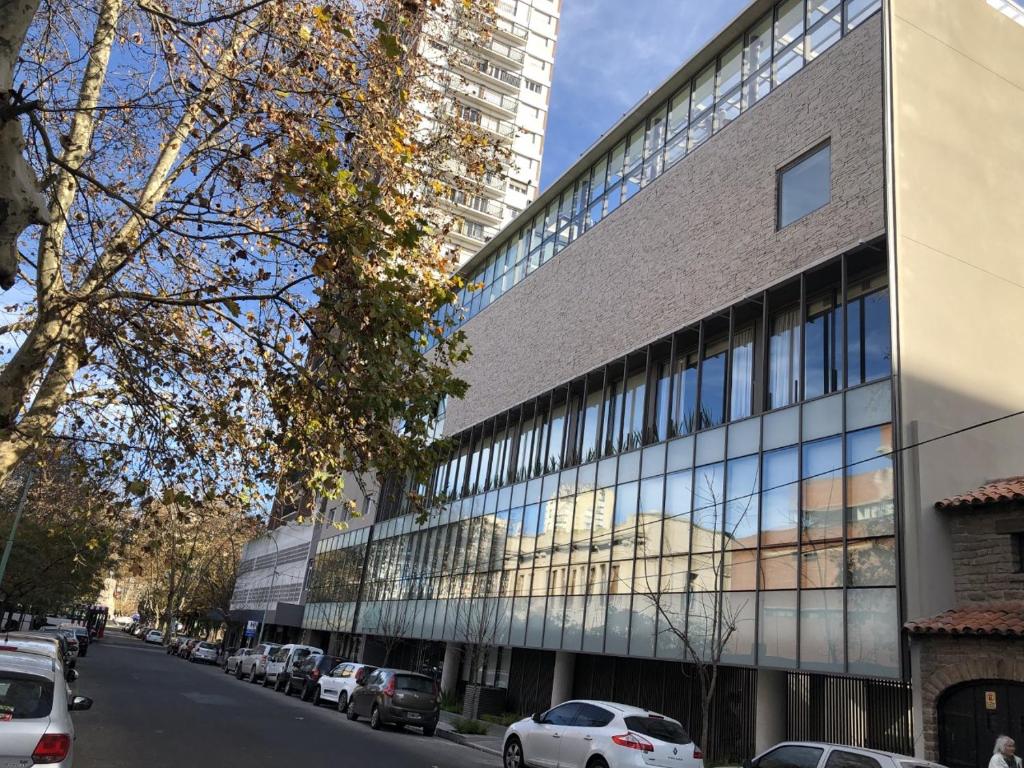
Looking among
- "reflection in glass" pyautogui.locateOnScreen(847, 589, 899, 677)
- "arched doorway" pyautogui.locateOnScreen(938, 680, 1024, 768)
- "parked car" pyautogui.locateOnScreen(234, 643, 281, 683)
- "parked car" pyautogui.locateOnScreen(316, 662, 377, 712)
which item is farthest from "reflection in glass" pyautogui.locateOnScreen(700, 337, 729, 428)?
"parked car" pyautogui.locateOnScreen(234, 643, 281, 683)

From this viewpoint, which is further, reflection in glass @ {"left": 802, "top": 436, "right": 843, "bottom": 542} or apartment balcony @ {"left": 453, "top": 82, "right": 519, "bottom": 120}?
apartment balcony @ {"left": 453, "top": 82, "right": 519, "bottom": 120}

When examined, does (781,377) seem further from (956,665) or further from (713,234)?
(956,665)

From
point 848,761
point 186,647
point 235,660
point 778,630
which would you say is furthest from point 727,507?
point 186,647

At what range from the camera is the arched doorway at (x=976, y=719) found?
41.9 feet

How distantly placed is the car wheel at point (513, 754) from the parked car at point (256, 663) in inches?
1036

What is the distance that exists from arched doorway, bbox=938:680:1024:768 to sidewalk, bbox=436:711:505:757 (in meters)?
9.33

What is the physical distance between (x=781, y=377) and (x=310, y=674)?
20.5 meters

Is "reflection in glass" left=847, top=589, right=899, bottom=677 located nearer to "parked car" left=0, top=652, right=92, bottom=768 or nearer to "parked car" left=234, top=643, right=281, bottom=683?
"parked car" left=0, top=652, right=92, bottom=768

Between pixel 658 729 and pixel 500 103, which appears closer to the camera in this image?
pixel 658 729

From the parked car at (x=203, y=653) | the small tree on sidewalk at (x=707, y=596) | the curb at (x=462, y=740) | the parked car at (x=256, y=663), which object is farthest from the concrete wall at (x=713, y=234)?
the parked car at (x=203, y=653)

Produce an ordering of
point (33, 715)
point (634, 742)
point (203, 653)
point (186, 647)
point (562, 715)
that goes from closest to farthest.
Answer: point (33, 715) < point (634, 742) < point (562, 715) < point (203, 653) < point (186, 647)

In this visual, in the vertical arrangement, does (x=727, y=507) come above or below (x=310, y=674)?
above

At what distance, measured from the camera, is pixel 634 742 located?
39.4 feet

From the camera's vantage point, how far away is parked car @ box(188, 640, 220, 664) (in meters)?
58.9
